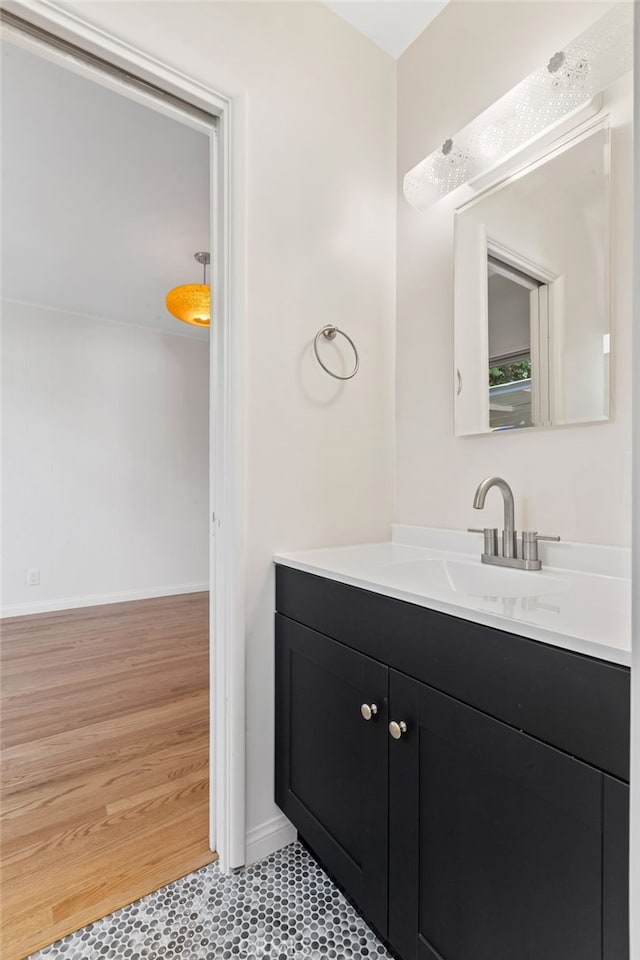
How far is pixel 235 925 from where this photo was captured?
44.4 inches

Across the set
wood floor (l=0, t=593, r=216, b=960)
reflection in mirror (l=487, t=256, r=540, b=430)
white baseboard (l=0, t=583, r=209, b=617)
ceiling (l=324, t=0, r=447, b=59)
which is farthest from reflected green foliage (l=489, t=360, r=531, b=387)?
white baseboard (l=0, t=583, r=209, b=617)

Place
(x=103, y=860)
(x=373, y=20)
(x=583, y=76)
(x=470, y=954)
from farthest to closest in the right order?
(x=373, y=20) < (x=103, y=860) < (x=583, y=76) < (x=470, y=954)

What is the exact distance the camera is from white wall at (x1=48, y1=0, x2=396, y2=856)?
1336mm

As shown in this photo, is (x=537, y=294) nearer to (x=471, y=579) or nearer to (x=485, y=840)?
(x=471, y=579)

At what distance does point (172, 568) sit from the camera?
4.53 meters

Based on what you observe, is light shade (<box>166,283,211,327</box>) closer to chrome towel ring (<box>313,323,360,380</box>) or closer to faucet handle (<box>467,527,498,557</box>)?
chrome towel ring (<box>313,323,360,380</box>)

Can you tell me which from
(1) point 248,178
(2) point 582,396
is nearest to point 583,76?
(2) point 582,396

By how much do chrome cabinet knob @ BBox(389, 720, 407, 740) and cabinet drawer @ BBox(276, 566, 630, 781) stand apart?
0.11 m

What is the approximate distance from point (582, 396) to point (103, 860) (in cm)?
186

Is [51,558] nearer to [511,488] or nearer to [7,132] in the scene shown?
[7,132]

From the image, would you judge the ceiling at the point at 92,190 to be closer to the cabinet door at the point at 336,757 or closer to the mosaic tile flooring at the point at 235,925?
the cabinet door at the point at 336,757

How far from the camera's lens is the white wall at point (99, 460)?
3770 millimetres

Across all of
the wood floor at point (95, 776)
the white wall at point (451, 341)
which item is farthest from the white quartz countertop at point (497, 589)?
the wood floor at point (95, 776)

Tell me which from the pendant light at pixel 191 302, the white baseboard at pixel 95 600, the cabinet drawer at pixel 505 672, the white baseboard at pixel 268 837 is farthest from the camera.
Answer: the white baseboard at pixel 95 600
